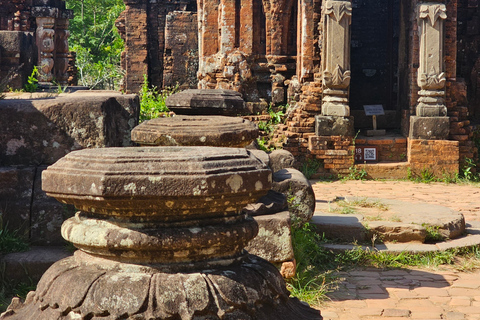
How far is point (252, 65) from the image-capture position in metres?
13.1

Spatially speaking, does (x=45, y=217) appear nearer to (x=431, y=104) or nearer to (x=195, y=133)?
(x=195, y=133)

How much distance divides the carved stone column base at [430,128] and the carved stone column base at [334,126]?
1106 millimetres

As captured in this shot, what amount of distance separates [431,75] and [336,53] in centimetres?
167

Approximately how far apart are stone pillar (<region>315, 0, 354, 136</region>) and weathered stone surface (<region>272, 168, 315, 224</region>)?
5.28 meters

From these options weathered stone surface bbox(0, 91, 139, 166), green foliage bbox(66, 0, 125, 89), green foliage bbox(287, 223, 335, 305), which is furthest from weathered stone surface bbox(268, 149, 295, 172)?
green foliage bbox(66, 0, 125, 89)

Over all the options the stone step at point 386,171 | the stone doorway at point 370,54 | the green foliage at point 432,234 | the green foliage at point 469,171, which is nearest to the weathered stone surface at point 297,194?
the green foliage at point 432,234

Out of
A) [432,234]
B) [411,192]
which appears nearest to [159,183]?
[432,234]

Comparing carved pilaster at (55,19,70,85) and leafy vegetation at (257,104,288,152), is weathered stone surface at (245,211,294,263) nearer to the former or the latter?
leafy vegetation at (257,104,288,152)

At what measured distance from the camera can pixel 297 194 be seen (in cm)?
539

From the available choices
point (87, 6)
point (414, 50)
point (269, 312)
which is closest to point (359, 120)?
point (414, 50)

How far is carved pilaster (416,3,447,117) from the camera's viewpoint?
1054cm

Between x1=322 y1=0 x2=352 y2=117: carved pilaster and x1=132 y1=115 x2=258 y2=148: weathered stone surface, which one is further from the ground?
x1=322 y1=0 x2=352 y2=117: carved pilaster

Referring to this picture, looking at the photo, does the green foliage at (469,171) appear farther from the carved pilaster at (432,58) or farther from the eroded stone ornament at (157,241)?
the eroded stone ornament at (157,241)

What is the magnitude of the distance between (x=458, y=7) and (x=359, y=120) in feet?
9.64
